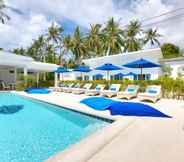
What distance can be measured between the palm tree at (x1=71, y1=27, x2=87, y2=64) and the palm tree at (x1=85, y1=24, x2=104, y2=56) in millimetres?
1409

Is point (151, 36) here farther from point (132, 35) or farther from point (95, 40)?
point (95, 40)

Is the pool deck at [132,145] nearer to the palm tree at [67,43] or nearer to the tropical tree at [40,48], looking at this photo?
the palm tree at [67,43]

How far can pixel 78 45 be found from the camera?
1763 inches

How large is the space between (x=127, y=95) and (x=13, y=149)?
32.6 ft

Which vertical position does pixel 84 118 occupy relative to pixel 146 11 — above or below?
below

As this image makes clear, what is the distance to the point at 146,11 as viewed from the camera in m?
27.8

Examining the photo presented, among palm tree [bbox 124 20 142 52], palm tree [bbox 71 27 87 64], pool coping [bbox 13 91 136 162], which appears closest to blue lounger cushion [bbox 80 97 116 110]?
pool coping [bbox 13 91 136 162]

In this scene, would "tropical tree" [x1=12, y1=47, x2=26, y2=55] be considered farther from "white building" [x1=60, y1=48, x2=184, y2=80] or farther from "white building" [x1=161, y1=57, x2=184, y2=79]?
"white building" [x1=161, y1=57, x2=184, y2=79]

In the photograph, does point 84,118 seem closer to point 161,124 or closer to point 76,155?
point 161,124

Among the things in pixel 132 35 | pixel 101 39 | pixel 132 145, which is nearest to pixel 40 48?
pixel 101 39

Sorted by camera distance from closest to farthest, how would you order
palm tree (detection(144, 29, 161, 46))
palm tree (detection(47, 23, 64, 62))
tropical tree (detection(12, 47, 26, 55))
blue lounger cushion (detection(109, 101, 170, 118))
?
blue lounger cushion (detection(109, 101, 170, 118))
palm tree (detection(144, 29, 161, 46))
palm tree (detection(47, 23, 64, 62))
tropical tree (detection(12, 47, 26, 55))

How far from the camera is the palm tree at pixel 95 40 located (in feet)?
147

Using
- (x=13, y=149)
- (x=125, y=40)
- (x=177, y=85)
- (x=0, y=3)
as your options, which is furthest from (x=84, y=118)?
(x=125, y=40)

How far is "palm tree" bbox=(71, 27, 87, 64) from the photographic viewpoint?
1761 inches
